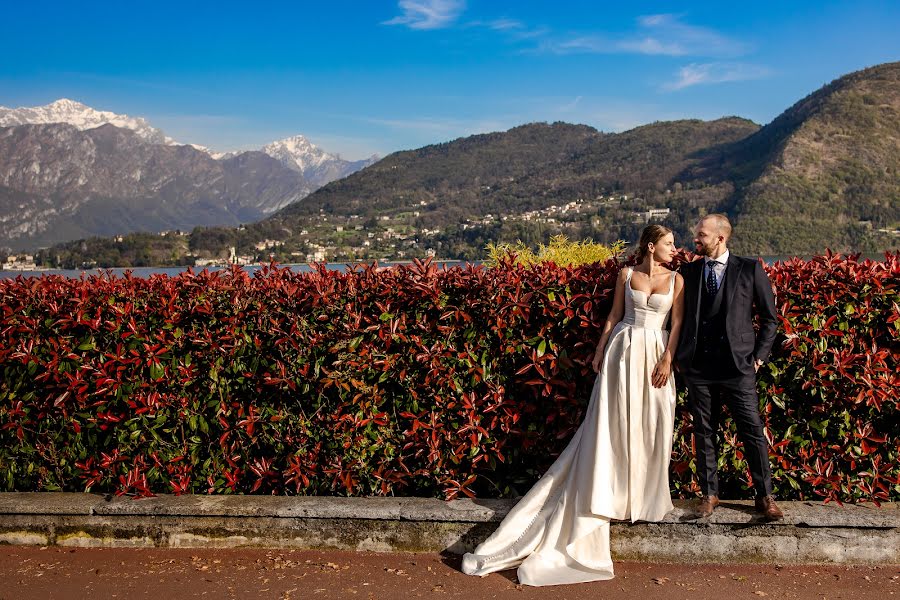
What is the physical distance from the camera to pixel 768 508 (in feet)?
14.0

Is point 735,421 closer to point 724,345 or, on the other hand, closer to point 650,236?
point 724,345

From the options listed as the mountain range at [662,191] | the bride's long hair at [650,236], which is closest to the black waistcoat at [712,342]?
the bride's long hair at [650,236]

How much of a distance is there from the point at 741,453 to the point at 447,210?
136704 mm

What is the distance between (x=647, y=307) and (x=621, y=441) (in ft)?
3.01

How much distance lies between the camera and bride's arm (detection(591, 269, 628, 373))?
4.46 m

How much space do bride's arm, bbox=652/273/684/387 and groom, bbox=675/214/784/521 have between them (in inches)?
1.5

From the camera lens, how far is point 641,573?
430 centimetres

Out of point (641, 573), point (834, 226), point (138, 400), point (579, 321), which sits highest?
point (834, 226)

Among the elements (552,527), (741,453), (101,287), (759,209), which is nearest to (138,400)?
(101,287)

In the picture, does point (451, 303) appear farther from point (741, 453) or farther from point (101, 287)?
point (101, 287)

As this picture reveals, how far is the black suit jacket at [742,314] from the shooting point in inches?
165

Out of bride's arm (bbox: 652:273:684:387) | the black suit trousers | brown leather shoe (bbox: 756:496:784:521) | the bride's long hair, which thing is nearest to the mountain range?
the bride's long hair

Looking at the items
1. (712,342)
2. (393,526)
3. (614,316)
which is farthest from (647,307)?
(393,526)

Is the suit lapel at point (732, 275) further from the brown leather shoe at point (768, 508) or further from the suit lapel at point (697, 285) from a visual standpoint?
the brown leather shoe at point (768, 508)
